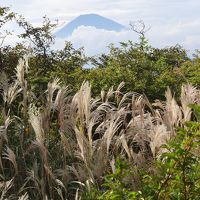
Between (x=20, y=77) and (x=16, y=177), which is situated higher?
(x=20, y=77)

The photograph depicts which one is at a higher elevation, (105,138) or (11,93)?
(11,93)

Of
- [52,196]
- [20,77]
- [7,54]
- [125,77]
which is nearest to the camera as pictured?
[52,196]

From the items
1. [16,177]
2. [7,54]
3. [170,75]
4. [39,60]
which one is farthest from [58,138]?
[39,60]

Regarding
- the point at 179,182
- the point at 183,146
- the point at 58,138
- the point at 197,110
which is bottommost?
the point at 58,138

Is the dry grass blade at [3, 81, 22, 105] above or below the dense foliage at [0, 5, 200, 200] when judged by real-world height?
above

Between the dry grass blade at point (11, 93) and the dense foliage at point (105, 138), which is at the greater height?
the dry grass blade at point (11, 93)

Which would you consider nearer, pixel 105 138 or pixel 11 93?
pixel 105 138

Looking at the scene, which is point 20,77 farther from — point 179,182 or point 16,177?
point 179,182

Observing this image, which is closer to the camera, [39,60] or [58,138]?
[58,138]

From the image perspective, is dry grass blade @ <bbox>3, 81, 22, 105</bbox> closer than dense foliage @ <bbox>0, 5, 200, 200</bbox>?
No

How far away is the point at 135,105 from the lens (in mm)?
5613

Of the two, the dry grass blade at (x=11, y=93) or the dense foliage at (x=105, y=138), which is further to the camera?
the dry grass blade at (x=11, y=93)

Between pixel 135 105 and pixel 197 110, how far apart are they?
8.65 ft

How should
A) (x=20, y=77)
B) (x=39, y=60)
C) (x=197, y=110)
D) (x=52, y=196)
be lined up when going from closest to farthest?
(x=197, y=110)
(x=52, y=196)
(x=20, y=77)
(x=39, y=60)
